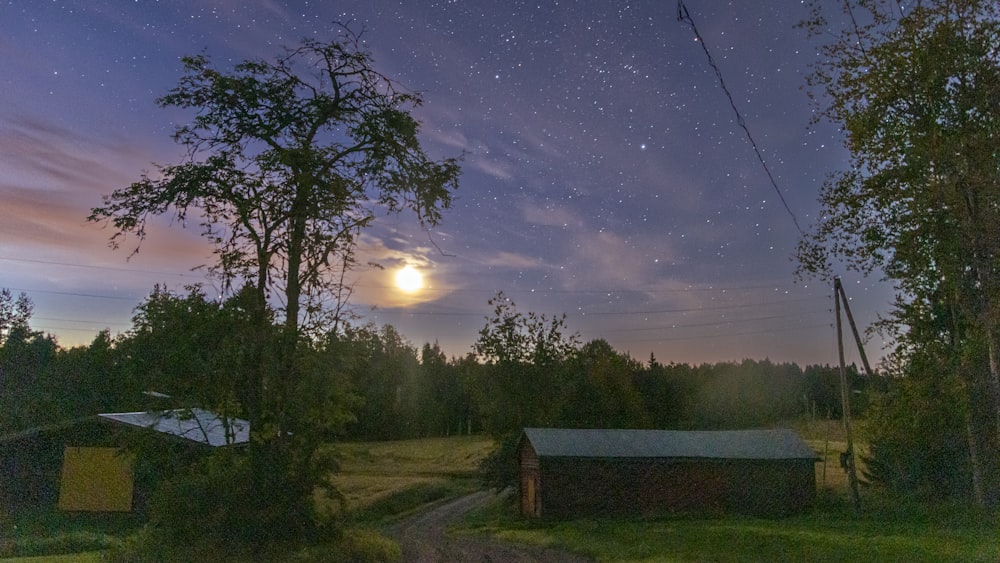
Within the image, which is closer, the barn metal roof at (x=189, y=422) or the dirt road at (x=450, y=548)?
the barn metal roof at (x=189, y=422)

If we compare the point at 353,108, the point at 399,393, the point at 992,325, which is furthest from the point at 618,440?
the point at 399,393

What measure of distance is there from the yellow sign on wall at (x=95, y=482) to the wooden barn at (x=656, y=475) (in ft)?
61.1

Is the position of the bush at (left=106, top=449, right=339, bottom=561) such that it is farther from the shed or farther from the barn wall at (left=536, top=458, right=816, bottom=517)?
the barn wall at (left=536, top=458, right=816, bottom=517)

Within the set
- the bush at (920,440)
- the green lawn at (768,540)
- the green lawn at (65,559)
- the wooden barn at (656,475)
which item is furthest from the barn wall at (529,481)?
the green lawn at (65,559)

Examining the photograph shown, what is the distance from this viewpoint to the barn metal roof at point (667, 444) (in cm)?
3653

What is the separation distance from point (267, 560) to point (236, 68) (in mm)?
13062

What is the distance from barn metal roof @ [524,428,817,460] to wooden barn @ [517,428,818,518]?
5 centimetres

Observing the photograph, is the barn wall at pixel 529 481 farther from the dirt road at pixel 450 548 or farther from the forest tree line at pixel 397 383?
the forest tree line at pixel 397 383

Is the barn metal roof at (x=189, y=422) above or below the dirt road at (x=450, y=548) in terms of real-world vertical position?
above

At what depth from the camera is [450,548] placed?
84.4 feet

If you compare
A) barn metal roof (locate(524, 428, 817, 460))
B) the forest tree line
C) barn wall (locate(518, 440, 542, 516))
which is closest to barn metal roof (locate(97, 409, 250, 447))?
the forest tree line

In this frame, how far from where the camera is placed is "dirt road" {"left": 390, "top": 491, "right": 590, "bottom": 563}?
22.4 metres

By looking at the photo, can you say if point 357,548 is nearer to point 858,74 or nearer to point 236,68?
point 236,68

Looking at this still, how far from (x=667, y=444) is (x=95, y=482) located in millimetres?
27470
